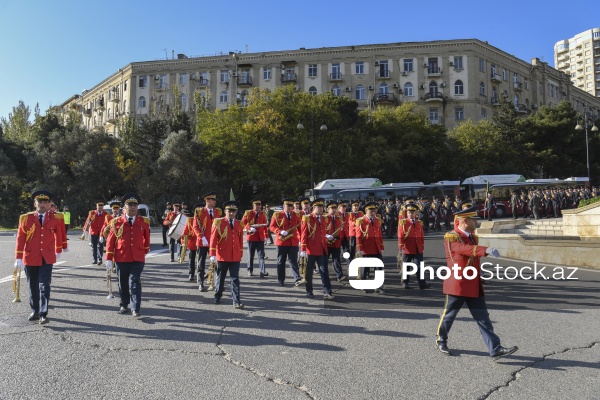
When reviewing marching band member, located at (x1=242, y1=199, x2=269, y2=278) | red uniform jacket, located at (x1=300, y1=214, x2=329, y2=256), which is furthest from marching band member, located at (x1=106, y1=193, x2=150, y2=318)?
marching band member, located at (x1=242, y1=199, x2=269, y2=278)

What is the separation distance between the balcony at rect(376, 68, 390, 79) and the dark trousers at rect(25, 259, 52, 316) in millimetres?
51176

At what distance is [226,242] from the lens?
8648 mm

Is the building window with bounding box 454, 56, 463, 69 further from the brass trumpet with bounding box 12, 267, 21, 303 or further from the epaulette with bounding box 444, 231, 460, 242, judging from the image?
the brass trumpet with bounding box 12, 267, 21, 303

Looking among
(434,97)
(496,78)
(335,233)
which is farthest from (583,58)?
(335,233)

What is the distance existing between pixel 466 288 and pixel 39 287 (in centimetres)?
627

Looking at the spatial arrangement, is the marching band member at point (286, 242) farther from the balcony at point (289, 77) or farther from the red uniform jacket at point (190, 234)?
the balcony at point (289, 77)

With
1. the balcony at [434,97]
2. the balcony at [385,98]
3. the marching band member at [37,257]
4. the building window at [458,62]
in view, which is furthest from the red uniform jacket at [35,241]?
the building window at [458,62]

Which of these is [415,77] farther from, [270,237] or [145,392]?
[145,392]

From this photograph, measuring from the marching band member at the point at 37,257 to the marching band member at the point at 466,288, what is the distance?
5732 millimetres

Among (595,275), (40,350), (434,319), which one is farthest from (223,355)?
(595,275)

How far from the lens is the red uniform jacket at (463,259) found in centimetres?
579

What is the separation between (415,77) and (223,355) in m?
53.3

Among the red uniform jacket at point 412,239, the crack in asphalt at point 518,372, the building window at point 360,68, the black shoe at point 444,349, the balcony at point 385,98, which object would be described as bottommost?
the crack in asphalt at point 518,372

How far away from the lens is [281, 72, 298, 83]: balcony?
56.0 m
